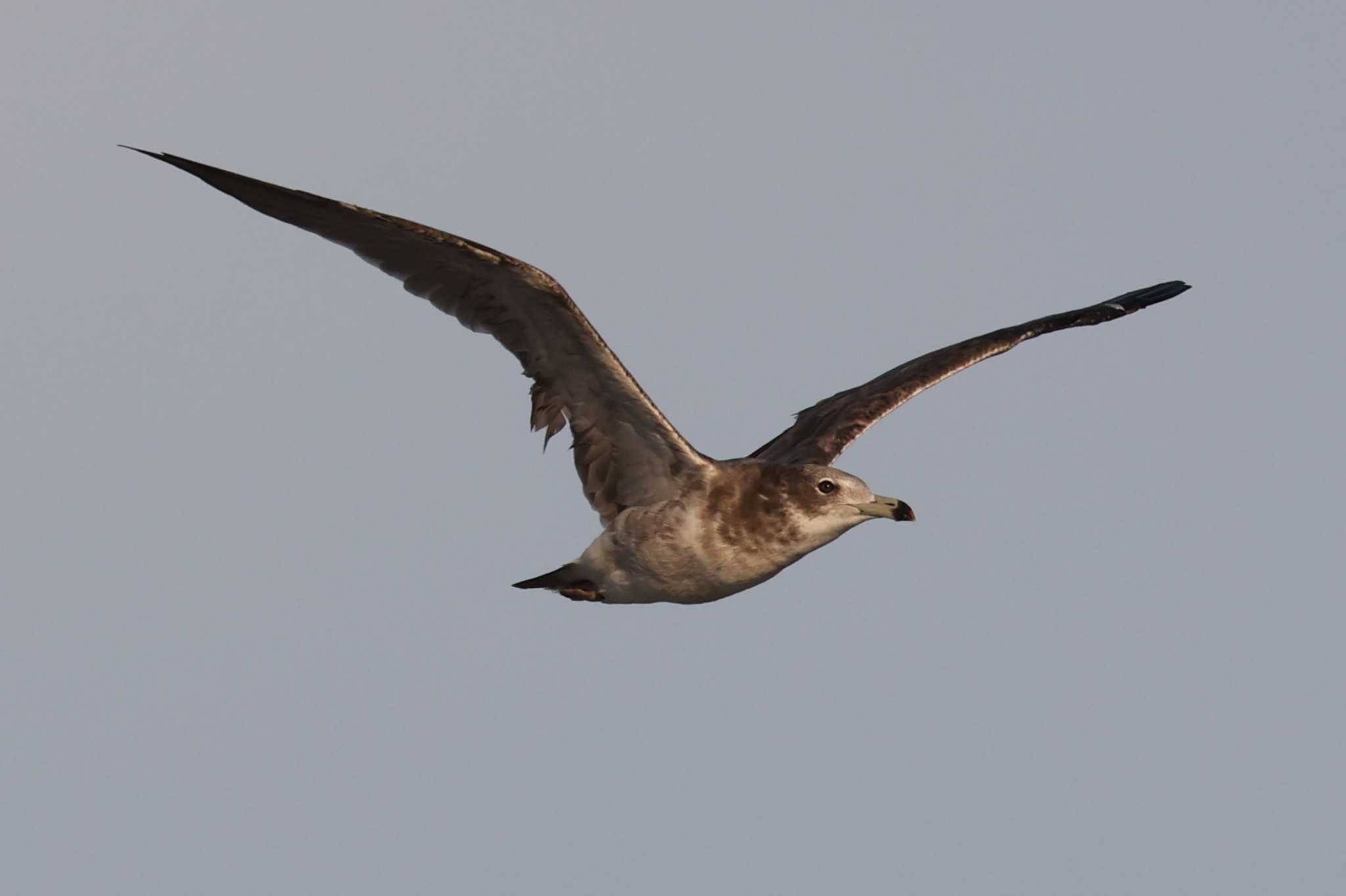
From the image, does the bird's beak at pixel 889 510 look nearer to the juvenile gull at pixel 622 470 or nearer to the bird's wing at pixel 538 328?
the juvenile gull at pixel 622 470

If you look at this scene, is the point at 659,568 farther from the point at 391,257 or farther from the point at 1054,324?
the point at 1054,324

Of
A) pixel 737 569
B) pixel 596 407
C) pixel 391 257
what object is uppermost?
pixel 391 257

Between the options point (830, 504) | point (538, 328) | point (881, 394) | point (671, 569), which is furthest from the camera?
point (881, 394)

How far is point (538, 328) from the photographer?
47.5ft

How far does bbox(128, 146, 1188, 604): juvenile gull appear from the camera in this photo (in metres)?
14.0

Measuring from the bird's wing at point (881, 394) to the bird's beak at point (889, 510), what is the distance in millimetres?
1508

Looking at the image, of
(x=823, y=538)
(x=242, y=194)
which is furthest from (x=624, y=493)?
(x=242, y=194)

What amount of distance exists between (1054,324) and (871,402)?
8.69ft

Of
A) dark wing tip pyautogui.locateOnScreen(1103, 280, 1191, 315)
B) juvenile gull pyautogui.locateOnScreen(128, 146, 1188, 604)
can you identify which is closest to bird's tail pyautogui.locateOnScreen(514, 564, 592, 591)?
juvenile gull pyautogui.locateOnScreen(128, 146, 1188, 604)

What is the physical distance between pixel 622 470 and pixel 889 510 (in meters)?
2.17

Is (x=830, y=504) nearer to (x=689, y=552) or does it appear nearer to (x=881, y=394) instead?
(x=689, y=552)

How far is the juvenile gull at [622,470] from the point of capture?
1397 cm

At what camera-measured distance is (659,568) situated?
15203 mm

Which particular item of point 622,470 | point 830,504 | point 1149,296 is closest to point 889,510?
point 830,504
